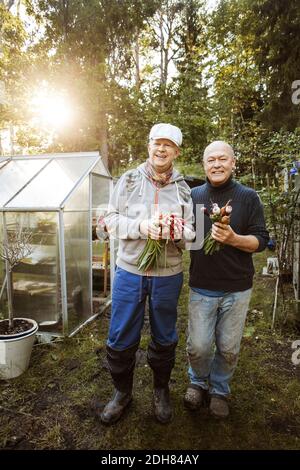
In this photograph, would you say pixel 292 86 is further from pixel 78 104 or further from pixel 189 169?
pixel 78 104

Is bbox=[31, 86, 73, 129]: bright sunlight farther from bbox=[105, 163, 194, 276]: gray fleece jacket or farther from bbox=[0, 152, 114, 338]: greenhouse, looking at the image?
bbox=[105, 163, 194, 276]: gray fleece jacket

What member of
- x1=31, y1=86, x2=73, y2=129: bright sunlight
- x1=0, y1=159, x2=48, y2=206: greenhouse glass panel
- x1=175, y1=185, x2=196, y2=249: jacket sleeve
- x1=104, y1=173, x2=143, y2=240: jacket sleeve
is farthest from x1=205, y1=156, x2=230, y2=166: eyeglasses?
x1=31, y1=86, x2=73, y2=129: bright sunlight

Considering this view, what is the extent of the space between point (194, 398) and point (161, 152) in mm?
1992

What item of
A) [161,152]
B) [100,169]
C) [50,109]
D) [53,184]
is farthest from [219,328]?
[50,109]

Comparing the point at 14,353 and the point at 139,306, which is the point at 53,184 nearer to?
the point at 14,353

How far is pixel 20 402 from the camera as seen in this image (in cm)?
275

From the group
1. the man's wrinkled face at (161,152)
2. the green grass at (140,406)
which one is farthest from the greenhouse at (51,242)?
the man's wrinkled face at (161,152)

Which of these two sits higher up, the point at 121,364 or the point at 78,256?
the point at 78,256

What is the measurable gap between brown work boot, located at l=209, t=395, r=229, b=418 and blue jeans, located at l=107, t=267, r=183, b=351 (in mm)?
683

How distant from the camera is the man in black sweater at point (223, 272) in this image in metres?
2.16

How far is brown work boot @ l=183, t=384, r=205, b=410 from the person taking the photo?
253cm

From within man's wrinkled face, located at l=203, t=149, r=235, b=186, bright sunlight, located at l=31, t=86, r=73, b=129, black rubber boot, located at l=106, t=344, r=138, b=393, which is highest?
bright sunlight, located at l=31, t=86, r=73, b=129

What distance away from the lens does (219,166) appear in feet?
7.04

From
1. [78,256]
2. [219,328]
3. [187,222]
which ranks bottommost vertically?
[219,328]
